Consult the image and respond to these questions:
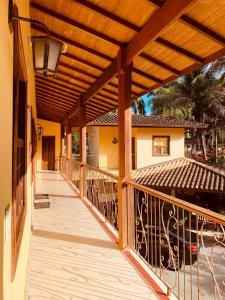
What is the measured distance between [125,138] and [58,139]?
14289 millimetres

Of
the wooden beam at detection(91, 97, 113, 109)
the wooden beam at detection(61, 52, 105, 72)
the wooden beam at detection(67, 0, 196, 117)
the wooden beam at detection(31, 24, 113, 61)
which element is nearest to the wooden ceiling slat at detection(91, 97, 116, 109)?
the wooden beam at detection(91, 97, 113, 109)

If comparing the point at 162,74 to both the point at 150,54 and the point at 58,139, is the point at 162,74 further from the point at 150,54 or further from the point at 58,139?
the point at 58,139

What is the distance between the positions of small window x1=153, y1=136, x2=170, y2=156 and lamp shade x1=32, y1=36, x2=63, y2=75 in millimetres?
15725

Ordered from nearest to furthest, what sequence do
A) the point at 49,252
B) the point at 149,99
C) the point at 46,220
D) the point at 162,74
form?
the point at 49,252
the point at 162,74
the point at 46,220
the point at 149,99

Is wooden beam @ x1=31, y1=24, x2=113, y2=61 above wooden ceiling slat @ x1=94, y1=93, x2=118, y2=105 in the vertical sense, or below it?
above

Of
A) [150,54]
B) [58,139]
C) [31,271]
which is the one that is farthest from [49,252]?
[58,139]

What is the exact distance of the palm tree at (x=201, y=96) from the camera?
24.8 meters

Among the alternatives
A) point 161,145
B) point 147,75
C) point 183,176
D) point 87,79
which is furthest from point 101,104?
point 161,145

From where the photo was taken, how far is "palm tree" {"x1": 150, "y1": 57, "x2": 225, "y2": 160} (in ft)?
81.3

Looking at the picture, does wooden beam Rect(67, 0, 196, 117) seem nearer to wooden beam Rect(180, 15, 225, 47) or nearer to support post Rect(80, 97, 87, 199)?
wooden beam Rect(180, 15, 225, 47)

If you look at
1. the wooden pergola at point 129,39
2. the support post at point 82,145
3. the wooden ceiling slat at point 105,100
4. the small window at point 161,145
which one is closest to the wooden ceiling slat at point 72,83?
the wooden ceiling slat at point 105,100

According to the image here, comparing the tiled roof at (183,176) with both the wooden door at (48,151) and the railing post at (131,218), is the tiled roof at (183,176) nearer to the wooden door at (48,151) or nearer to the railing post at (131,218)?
the wooden door at (48,151)

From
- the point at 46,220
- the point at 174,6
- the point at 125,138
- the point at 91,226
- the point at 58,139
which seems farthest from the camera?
the point at 58,139

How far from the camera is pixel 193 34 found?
3.33 meters
